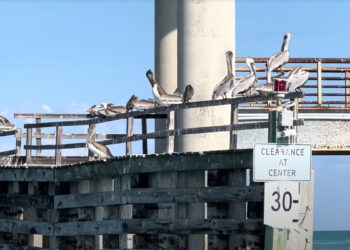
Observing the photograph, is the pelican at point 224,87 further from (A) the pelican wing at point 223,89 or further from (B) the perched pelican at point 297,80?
(B) the perched pelican at point 297,80

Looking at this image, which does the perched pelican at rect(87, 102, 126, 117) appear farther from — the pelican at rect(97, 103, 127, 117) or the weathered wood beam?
the weathered wood beam

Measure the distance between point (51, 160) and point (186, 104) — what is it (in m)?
8.81

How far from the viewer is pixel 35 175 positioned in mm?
20984

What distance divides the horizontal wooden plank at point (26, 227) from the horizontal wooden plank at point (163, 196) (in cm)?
50

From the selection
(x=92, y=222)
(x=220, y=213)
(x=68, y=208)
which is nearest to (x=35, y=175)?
(x=68, y=208)

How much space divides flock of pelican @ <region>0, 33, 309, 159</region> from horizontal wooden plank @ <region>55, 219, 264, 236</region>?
5.56ft

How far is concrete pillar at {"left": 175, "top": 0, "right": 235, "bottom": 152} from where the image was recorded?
2016 centimetres

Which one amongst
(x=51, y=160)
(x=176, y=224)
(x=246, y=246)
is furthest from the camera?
(x=51, y=160)

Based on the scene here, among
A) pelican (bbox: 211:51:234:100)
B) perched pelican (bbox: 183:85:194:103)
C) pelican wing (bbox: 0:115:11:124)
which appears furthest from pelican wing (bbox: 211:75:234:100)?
pelican wing (bbox: 0:115:11:124)

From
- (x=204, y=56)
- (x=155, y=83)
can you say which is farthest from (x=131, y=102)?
(x=204, y=56)

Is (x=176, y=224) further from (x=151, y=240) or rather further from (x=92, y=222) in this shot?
(x=92, y=222)

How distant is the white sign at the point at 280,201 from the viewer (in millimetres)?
13195

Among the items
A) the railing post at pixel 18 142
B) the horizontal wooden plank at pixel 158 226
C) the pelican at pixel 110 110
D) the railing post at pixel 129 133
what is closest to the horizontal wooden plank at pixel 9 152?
the railing post at pixel 18 142

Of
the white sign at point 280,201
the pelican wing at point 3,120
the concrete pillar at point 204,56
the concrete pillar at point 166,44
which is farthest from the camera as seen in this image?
the pelican wing at point 3,120
